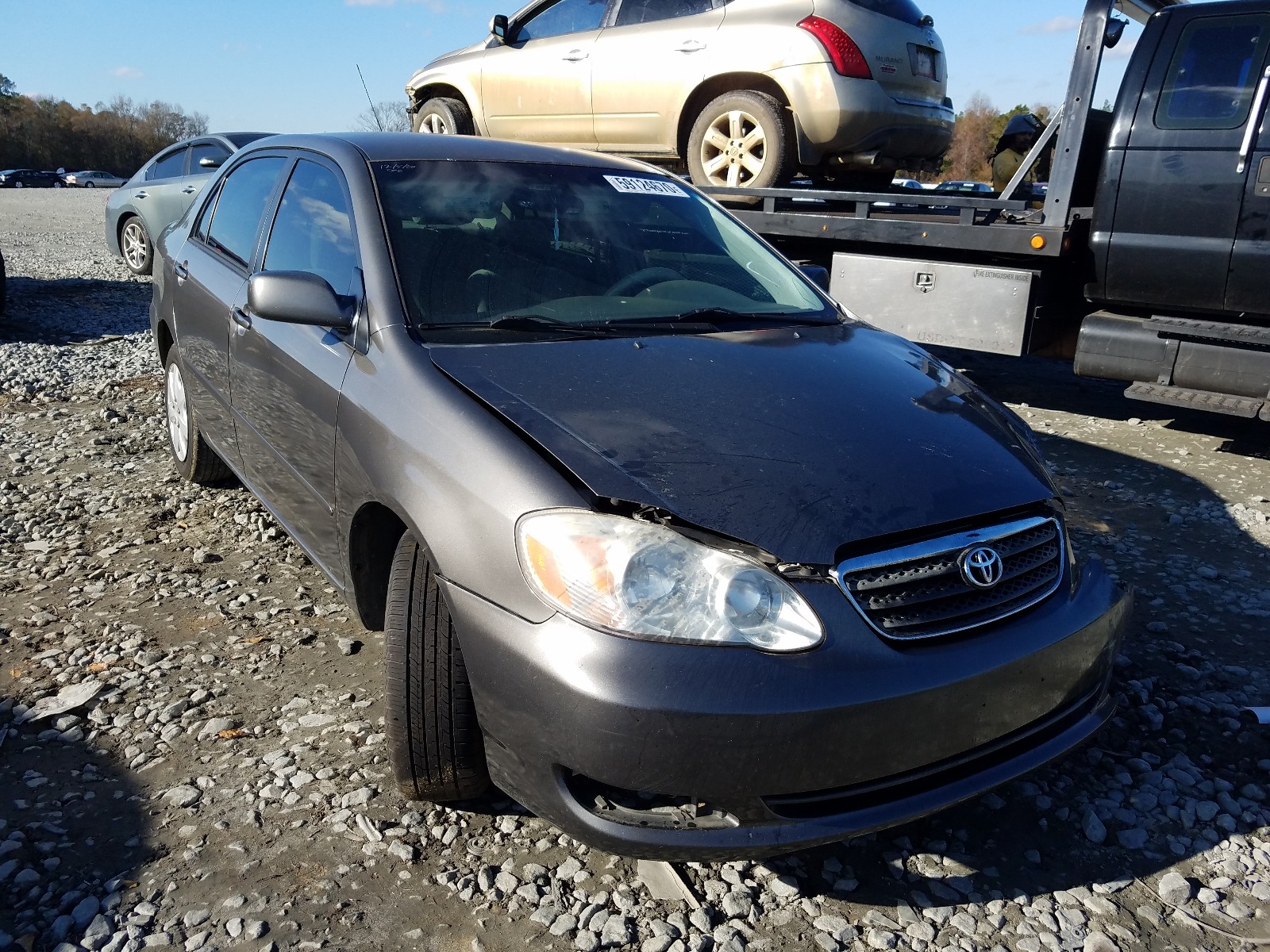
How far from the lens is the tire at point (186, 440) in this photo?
4.51 m

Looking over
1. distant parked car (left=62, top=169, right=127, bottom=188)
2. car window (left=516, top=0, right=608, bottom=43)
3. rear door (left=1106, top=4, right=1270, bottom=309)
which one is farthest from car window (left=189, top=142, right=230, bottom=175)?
distant parked car (left=62, top=169, right=127, bottom=188)

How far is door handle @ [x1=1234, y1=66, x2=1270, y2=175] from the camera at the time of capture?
5074 mm

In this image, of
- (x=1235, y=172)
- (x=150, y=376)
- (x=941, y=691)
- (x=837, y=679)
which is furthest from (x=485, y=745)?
(x=150, y=376)

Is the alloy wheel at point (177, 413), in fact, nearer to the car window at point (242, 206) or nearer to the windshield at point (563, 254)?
the car window at point (242, 206)

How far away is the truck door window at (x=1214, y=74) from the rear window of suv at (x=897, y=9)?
1.95 meters

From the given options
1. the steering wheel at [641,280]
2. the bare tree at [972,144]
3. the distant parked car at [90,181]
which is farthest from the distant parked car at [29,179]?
the steering wheel at [641,280]

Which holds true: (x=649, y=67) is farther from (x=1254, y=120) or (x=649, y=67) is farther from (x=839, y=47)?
(x=1254, y=120)

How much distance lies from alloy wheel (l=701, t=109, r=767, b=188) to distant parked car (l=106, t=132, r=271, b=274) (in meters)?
5.28

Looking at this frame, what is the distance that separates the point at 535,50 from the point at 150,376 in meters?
3.91

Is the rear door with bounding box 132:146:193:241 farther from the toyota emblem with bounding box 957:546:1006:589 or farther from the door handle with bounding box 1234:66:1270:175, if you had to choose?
the toyota emblem with bounding box 957:546:1006:589

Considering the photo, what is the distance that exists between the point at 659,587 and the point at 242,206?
2866 mm

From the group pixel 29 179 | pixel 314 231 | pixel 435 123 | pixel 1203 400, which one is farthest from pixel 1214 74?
pixel 29 179

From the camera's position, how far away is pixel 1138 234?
5.62m

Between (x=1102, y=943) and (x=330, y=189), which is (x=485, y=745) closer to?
(x=1102, y=943)
